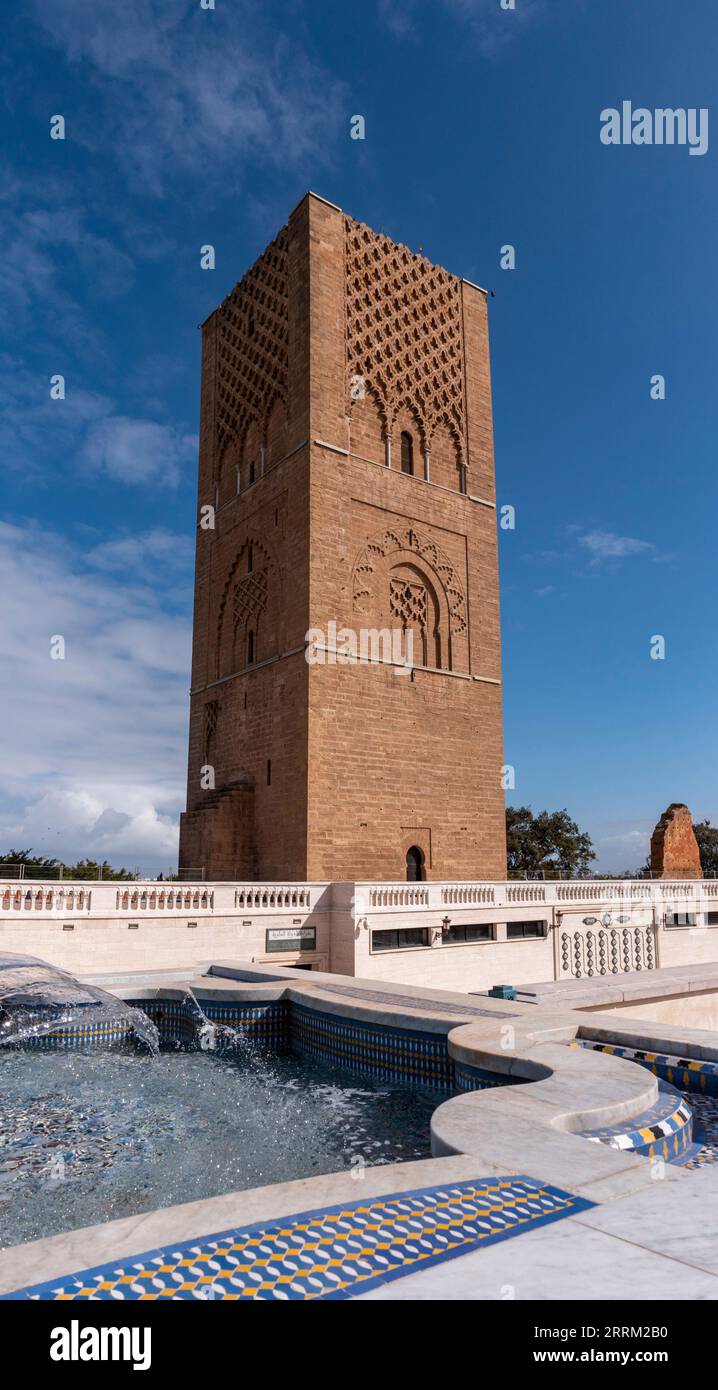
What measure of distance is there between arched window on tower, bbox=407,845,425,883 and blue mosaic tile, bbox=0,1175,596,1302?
50.1 ft

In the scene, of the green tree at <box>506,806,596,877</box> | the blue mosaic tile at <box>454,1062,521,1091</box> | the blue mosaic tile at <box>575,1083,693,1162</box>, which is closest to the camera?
the blue mosaic tile at <box>575,1083,693,1162</box>

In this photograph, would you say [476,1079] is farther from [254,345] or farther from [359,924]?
[254,345]

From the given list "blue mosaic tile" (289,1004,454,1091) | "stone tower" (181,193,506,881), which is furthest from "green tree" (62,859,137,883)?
"blue mosaic tile" (289,1004,454,1091)

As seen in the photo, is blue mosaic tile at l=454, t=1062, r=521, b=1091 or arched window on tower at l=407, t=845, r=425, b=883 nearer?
blue mosaic tile at l=454, t=1062, r=521, b=1091

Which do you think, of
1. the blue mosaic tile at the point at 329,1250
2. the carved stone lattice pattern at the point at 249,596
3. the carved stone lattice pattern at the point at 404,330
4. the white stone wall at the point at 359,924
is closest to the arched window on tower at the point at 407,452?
the carved stone lattice pattern at the point at 404,330

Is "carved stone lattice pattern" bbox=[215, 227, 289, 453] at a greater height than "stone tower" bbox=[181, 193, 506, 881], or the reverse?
"carved stone lattice pattern" bbox=[215, 227, 289, 453]

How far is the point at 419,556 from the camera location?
1972 cm

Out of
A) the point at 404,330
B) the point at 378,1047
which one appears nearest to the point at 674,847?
the point at 404,330

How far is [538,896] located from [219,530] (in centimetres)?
1204

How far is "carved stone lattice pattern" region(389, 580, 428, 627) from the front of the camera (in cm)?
1909

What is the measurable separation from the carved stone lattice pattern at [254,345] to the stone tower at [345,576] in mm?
76

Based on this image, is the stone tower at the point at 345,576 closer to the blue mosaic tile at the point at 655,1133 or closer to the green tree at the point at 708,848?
the blue mosaic tile at the point at 655,1133

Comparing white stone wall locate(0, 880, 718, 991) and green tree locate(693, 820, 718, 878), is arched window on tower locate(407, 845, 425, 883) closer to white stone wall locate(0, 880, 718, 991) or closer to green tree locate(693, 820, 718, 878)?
white stone wall locate(0, 880, 718, 991)

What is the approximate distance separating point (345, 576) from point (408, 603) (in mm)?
2120
